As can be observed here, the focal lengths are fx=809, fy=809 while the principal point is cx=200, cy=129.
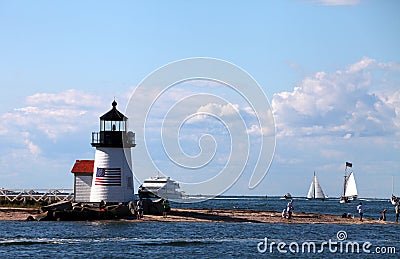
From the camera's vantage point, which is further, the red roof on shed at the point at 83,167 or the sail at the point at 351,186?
the sail at the point at 351,186

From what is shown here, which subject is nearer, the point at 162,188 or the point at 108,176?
the point at 108,176

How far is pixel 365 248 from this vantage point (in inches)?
1903

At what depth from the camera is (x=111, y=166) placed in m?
62.8

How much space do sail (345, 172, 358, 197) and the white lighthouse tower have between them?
101602 mm

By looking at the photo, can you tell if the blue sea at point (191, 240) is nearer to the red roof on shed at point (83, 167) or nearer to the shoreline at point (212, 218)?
the shoreline at point (212, 218)

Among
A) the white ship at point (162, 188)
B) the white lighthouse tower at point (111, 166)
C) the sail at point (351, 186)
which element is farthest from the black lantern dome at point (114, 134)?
the sail at point (351, 186)

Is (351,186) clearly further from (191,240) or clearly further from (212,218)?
(191,240)

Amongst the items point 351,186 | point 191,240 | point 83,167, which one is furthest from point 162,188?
point 191,240

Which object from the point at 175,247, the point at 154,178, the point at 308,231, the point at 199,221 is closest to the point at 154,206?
the point at 199,221

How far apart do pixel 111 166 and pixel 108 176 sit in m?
0.81

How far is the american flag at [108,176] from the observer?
206 feet

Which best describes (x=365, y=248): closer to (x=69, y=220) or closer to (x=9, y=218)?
(x=69, y=220)

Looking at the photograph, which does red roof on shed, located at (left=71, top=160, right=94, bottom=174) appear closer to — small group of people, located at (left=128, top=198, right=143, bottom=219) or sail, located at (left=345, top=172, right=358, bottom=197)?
small group of people, located at (left=128, top=198, right=143, bottom=219)

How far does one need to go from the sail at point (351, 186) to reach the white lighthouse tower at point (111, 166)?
10160cm
